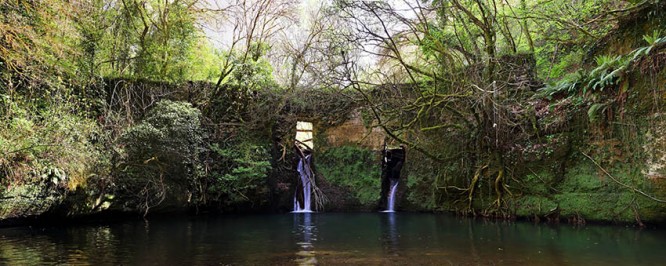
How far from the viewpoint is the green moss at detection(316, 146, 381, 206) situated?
1686 cm

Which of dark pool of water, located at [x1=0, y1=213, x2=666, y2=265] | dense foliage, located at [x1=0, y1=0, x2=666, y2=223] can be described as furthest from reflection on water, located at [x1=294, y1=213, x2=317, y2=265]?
dense foliage, located at [x1=0, y1=0, x2=666, y2=223]

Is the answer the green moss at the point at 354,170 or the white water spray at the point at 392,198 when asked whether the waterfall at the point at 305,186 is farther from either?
the white water spray at the point at 392,198

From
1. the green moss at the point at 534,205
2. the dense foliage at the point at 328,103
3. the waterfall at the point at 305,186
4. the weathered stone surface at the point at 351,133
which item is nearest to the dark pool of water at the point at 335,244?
the green moss at the point at 534,205

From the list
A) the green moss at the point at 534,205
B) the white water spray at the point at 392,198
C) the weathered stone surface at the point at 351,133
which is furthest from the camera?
the weathered stone surface at the point at 351,133

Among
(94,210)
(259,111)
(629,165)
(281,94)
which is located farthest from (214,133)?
(629,165)

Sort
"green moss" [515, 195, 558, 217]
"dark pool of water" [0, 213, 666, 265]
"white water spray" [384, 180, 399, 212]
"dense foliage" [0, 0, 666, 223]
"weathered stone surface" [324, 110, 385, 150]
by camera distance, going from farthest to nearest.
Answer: "weathered stone surface" [324, 110, 385, 150]
"white water spray" [384, 180, 399, 212]
"green moss" [515, 195, 558, 217]
"dense foliage" [0, 0, 666, 223]
"dark pool of water" [0, 213, 666, 265]

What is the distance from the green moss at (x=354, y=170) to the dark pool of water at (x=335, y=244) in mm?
5261

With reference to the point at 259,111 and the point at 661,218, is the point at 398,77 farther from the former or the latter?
the point at 661,218

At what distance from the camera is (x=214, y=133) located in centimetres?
1573

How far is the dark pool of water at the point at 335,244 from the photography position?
6.53 metres

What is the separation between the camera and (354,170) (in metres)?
17.2

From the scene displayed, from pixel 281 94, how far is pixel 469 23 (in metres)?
7.63

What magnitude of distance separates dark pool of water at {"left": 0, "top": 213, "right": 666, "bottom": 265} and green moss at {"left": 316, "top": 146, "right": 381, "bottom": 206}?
17.3ft

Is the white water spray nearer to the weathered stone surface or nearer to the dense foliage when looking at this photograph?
the dense foliage
